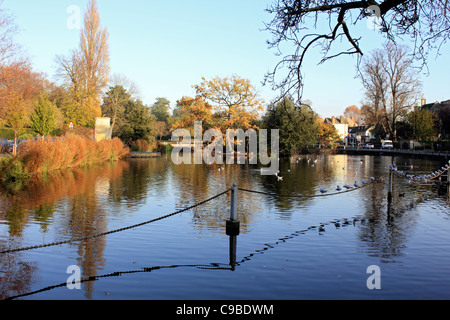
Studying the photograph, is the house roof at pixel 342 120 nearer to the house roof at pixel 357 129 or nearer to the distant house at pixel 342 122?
the distant house at pixel 342 122

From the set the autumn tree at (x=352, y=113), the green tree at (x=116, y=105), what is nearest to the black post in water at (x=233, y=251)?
the green tree at (x=116, y=105)

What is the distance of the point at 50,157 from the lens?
2272cm

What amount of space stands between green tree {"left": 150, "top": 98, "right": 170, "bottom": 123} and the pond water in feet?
310

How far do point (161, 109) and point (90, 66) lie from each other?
59592 millimetres

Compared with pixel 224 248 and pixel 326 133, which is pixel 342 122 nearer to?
pixel 326 133

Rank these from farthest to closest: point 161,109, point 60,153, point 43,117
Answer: point 161,109 < point 43,117 < point 60,153

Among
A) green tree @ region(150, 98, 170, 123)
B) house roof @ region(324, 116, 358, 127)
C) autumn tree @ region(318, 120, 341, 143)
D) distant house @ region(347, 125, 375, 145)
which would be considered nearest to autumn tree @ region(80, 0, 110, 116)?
autumn tree @ region(318, 120, 341, 143)

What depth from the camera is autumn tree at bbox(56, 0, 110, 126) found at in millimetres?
51531

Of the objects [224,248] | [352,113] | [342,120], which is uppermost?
[352,113]

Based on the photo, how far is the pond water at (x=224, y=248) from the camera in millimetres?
5988

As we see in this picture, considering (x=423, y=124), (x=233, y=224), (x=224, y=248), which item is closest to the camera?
(x=224, y=248)

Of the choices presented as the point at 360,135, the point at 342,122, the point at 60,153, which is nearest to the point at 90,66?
the point at 60,153

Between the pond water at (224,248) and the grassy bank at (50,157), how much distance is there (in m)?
4.41

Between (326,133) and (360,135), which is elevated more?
(360,135)
